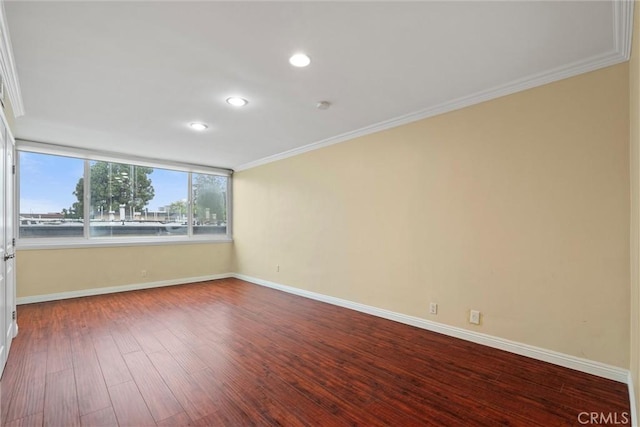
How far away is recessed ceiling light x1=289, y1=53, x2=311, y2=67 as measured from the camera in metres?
2.27

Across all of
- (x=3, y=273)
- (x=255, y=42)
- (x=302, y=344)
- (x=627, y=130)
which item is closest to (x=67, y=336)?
(x=3, y=273)

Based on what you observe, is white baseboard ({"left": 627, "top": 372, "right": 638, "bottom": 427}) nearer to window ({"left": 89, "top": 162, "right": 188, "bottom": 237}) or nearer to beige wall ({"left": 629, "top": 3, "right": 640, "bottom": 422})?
beige wall ({"left": 629, "top": 3, "right": 640, "bottom": 422})

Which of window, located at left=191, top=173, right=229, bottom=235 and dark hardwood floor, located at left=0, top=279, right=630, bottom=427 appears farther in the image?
window, located at left=191, top=173, right=229, bottom=235

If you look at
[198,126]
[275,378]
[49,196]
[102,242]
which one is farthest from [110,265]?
[275,378]

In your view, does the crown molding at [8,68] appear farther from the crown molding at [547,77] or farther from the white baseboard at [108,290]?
the crown molding at [547,77]

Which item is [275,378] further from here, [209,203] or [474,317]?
[209,203]

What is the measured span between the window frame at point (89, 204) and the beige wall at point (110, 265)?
0.10 meters

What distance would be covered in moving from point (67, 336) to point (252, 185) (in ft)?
12.4

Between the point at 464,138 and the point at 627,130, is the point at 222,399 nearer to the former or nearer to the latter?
the point at 464,138

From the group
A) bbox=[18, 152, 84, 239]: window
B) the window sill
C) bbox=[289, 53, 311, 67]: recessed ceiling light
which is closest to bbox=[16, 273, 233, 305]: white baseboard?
the window sill

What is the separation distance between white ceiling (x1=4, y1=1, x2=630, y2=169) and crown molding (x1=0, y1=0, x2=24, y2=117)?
45 mm

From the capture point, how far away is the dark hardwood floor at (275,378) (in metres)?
1.89

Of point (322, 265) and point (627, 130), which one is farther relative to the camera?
point (322, 265)

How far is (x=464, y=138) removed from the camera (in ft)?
10.2
